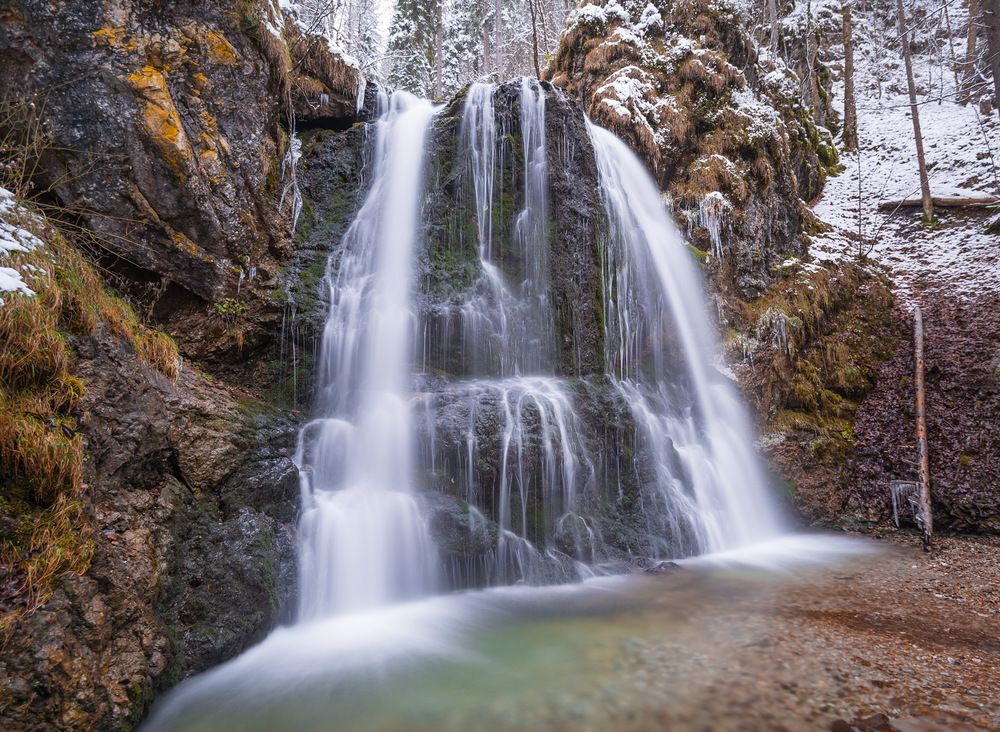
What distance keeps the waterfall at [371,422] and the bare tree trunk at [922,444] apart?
24.6 feet

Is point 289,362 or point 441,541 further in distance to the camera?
point 289,362

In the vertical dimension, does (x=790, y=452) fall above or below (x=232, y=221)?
below

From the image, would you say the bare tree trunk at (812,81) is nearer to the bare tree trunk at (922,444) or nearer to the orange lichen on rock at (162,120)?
the bare tree trunk at (922,444)

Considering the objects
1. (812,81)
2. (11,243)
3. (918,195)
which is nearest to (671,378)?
(11,243)

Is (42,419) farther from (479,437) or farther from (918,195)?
(918,195)

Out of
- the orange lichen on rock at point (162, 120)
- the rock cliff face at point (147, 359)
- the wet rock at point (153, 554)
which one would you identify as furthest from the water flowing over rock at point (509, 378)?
the orange lichen on rock at point (162, 120)

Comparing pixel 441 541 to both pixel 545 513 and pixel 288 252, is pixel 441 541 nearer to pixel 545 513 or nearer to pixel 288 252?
pixel 545 513

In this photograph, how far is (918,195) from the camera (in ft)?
47.0

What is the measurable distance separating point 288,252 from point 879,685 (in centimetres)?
868

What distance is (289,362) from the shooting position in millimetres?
7285

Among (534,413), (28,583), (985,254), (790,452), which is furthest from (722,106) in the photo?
(28,583)

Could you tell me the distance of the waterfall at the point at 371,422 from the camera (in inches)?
208

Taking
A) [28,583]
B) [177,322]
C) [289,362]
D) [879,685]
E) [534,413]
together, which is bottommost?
[879,685]

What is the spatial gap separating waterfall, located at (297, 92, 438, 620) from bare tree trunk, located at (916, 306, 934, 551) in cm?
750
